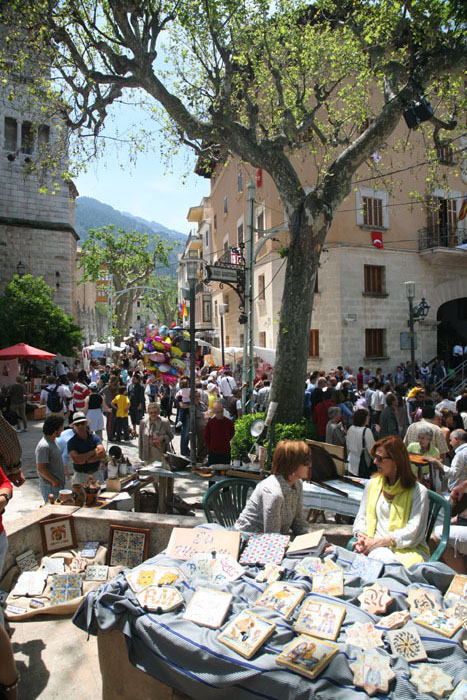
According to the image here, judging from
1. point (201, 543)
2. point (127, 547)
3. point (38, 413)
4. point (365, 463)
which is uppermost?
point (201, 543)

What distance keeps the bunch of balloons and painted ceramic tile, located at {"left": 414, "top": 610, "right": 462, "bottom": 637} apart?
727 cm

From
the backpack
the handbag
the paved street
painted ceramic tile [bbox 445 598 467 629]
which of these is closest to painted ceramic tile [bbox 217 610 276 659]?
painted ceramic tile [bbox 445 598 467 629]

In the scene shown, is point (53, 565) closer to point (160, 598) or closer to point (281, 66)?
point (160, 598)

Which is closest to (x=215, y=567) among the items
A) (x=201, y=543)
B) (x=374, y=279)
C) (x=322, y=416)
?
(x=201, y=543)

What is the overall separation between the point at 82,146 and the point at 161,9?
10.3 feet

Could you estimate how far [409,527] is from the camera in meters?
3.50

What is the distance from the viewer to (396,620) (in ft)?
8.36

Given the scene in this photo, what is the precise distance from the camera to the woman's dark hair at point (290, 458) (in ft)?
11.8

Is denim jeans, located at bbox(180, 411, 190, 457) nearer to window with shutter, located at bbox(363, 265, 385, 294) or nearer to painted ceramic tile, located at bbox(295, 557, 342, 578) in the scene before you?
painted ceramic tile, located at bbox(295, 557, 342, 578)

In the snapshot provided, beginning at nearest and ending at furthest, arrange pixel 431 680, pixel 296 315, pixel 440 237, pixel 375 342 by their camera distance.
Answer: pixel 431 680 → pixel 296 315 → pixel 375 342 → pixel 440 237

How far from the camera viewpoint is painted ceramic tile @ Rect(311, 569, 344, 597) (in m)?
2.83

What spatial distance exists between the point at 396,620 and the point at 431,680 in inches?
16.1

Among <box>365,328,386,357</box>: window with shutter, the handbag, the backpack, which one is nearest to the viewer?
the handbag

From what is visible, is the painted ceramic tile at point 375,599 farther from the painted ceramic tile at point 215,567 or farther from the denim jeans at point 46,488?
the denim jeans at point 46,488
